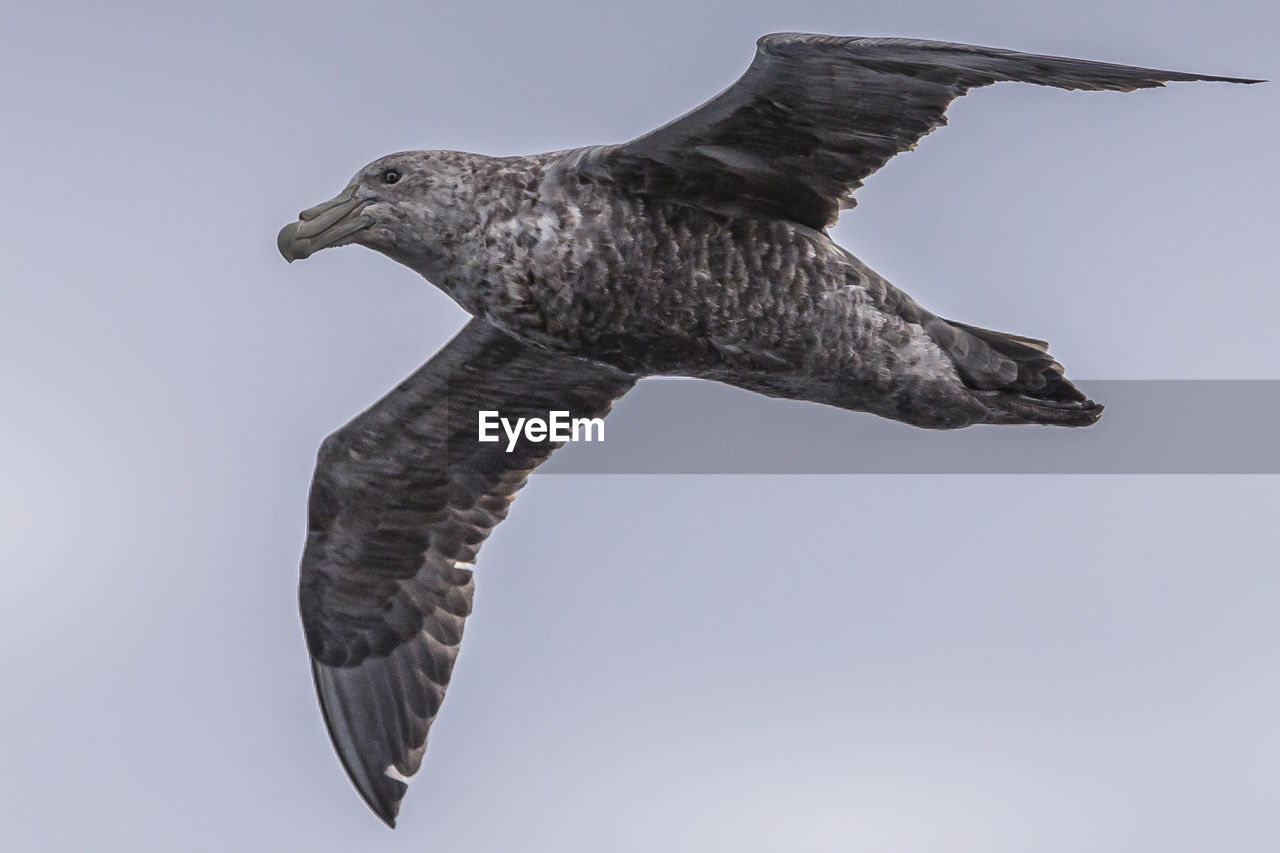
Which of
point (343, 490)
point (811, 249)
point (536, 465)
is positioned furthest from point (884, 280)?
point (343, 490)

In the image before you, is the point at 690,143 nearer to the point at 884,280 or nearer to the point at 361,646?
the point at 884,280

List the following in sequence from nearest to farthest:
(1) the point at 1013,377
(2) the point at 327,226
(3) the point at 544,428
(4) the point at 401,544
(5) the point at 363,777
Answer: (2) the point at 327,226, (1) the point at 1013,377, (3) the point at 544,428, (5) the point at 363,777, (4) the point at 401,544

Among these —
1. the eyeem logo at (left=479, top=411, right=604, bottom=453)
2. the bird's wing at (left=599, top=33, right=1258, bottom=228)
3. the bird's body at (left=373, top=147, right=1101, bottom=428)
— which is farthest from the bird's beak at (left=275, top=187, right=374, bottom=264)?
the eyeem logo at (left=479, top=411, right=604, bottom=453)

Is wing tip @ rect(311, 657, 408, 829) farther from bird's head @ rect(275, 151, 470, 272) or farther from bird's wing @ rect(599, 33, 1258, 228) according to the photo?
bird's wing @ rect(599, 33, 1258, 228)

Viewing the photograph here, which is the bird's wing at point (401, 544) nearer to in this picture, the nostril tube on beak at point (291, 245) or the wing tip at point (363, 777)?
the wing tip at point (363, 777)

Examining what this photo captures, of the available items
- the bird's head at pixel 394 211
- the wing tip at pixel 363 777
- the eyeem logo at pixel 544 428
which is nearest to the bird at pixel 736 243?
the bird's head at pixel 394 211

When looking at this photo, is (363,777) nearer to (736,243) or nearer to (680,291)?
(680,291)

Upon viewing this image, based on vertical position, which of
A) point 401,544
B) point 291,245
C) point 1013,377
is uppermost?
point 1013,377

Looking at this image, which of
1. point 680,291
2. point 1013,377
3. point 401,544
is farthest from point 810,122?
point 401,544
